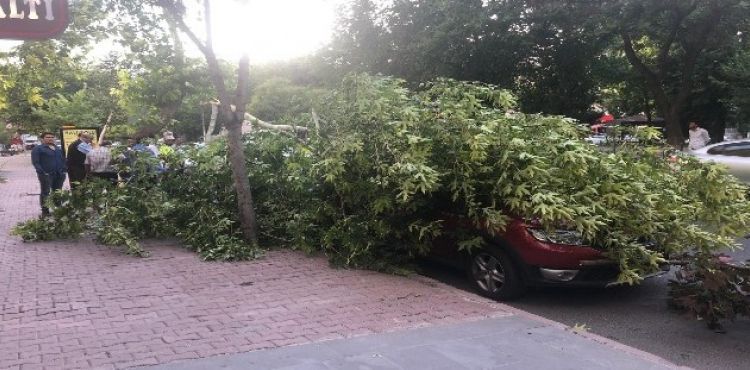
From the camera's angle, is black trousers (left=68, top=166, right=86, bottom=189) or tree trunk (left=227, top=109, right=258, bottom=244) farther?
black trousers (left=68, top=166, right=86, bottom=189)

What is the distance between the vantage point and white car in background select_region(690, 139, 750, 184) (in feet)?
38.7

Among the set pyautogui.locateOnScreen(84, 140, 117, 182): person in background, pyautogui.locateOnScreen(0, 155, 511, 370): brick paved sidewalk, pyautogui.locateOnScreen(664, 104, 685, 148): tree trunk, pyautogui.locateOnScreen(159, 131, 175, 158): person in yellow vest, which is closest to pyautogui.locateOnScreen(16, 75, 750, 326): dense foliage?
pyautogui.locateOnScreen(0, 155, 511, 370): brick paved sidewalk

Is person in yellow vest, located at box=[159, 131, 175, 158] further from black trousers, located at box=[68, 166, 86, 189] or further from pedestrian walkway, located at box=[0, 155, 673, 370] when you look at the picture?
pedestrian walkway, located at box=[0, 155, 673, 370]

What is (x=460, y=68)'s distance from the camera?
67.7ft

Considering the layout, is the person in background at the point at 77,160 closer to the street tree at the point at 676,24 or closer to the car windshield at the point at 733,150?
the car windshield at the point at 733,150

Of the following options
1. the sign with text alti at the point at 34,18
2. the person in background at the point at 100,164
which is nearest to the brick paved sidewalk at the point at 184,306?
the sign with text alti at the point at 34,18

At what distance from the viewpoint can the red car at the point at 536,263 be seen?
6.03 m

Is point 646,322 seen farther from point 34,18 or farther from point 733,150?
point 733,150

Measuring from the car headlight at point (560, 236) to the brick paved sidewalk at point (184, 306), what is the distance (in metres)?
0.79

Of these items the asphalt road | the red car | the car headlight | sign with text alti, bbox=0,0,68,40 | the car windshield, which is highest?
sign with text alti, bbox=0,0,68,40

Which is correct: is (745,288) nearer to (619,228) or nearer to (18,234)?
(619,228)

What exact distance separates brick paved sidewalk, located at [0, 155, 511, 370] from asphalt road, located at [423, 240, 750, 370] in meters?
0.74

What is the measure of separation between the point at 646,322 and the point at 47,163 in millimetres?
10471

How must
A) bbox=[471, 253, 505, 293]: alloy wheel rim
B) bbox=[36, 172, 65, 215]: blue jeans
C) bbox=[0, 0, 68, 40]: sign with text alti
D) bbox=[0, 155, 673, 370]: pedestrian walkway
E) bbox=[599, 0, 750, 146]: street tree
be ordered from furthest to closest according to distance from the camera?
bbox=[599, 0, 750, 146]: street tree
bbox=[36, 172, 65, 215]: blue jeans
bbox=[471, 253, 505, 293]: alloy wheel rim
bbox=[0, 155, 673, 370]: pedestrian walkway
bbox=[0, 0, 68, 40]: sign with text alti
